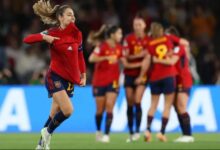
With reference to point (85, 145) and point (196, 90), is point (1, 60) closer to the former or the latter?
point (196, 90)

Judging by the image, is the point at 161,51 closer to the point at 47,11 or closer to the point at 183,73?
the point at 183,73

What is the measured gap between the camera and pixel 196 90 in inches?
892

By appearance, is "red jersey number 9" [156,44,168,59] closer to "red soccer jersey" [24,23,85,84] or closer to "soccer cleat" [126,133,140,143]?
"soccer cleat" [126,133,140,143]

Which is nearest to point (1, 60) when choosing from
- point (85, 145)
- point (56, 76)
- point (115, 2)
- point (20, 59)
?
point (20, 59)

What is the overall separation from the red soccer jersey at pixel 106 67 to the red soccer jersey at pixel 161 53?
104 centimetres

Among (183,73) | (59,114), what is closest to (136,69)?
(183,73)

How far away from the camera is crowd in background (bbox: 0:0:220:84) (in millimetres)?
24969

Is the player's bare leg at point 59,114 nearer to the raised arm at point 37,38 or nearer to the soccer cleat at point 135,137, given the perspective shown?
the raised arm at point 37,38

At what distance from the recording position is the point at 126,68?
1933 centimetres

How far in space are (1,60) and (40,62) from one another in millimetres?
1145

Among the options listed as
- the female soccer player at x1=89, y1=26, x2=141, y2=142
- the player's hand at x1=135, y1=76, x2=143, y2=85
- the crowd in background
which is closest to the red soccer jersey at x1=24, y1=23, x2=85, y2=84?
the female soccer player at x1=89, y1=26, x2=141, y2=142

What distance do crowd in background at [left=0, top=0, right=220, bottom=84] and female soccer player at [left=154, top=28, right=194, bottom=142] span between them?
22.6 feet

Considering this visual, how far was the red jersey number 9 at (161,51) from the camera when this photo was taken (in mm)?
17938

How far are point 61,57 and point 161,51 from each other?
3987 mm
